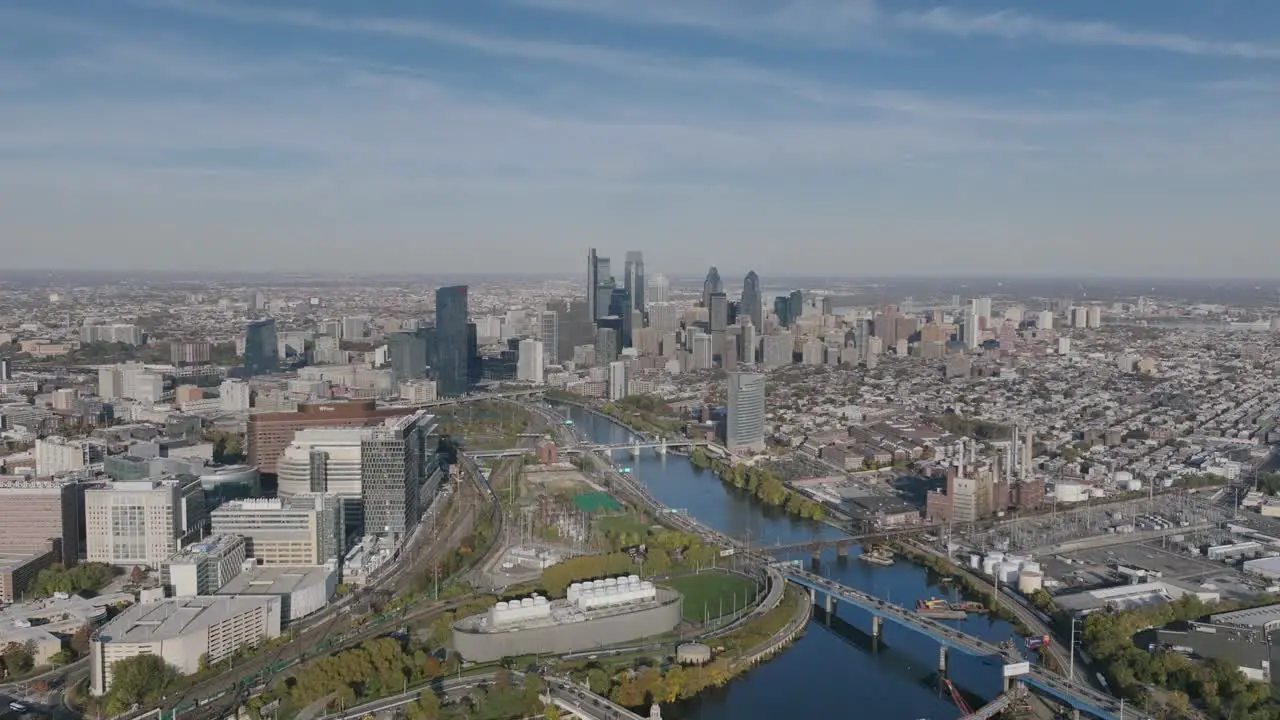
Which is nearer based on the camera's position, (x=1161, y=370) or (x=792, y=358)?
(x=1161, y=370)

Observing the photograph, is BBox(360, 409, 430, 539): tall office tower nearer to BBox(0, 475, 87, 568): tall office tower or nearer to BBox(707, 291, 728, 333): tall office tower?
BBox(0, 475, 87, 568): tall office tower

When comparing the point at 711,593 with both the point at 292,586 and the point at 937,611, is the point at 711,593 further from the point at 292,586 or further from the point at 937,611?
the point at 292,586

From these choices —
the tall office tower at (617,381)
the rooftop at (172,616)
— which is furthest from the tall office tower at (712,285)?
the rooftop at (172,616)

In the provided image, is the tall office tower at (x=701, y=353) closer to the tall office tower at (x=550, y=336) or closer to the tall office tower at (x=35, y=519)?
the tall office tower at (x=550, y=336)

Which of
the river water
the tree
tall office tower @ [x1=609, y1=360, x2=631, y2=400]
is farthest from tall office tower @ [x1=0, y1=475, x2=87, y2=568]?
tall office tower @ [x1=609, y1=360, x2=631, y2=400]

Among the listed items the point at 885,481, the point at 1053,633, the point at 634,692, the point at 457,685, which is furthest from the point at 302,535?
the point at 885,481

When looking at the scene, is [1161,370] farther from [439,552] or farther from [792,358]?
[439,552]

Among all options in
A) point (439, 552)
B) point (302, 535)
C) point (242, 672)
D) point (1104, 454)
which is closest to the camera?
point (242, 672)
